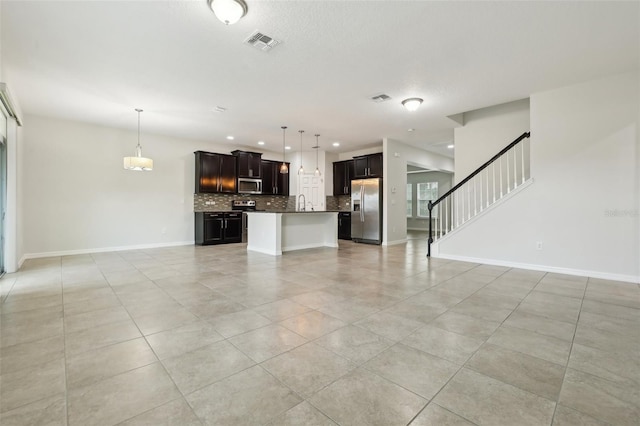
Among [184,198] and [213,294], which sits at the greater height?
[184,198]

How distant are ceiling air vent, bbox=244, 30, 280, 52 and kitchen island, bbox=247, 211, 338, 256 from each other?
11.7 ft

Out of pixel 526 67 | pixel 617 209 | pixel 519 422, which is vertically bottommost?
pixel 519 422

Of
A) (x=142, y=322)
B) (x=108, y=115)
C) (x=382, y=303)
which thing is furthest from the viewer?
(x=108, y=115)

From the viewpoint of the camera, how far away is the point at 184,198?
26.3ft

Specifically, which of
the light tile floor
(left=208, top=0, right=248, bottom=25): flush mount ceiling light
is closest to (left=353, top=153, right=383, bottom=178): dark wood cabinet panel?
the light tile floor

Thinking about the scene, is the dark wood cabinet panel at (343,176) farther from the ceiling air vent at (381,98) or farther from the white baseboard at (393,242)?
the ceiling air vent at (381,98)

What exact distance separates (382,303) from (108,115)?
21.2ft

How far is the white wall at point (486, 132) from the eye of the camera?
5.77 m

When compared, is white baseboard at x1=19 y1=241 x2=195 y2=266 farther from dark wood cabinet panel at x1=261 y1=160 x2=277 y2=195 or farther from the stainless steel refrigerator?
the stainless steel refrigerator

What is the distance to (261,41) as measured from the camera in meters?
3.26

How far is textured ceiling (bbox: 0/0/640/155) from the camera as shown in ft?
9.23

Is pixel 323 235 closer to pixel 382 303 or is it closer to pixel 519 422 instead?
pixel 382 303

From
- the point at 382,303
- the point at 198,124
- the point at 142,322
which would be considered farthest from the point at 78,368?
the point at 198,124

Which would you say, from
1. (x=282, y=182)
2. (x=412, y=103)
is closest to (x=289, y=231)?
(x=282, y=182)
